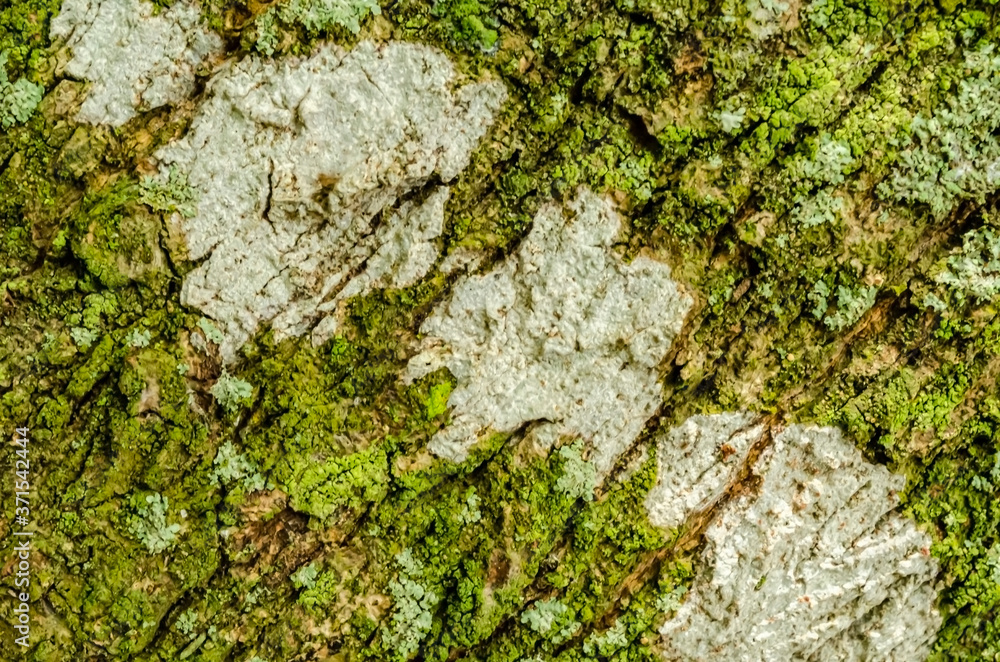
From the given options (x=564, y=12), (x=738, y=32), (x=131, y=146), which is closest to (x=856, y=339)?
(x=738, y=32)

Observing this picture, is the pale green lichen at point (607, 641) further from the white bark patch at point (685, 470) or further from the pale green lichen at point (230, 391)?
the pale green lichen at point (230, 391)

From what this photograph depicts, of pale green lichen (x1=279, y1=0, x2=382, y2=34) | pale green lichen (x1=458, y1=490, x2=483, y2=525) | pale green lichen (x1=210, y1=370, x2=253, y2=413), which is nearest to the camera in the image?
pale green lichen (x1=279, y1=0, x2=382, y2=34)

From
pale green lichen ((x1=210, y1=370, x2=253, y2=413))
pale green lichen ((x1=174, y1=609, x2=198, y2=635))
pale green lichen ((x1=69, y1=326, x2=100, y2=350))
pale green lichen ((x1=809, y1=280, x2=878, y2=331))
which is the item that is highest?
pale green lichen ((x1=69, y1=326, x2=100, y2=350))

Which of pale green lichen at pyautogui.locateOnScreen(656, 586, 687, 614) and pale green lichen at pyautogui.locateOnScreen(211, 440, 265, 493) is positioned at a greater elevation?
pale green lichen at pyautogui.locateOnScreen(211, 440, 265, 493)

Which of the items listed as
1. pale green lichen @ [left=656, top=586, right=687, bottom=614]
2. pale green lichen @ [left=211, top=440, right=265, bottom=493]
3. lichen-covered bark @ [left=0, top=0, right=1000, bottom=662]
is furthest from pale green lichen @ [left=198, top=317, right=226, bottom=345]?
pale green lichen @ [left=656, top=586, right=687, bottom=614]

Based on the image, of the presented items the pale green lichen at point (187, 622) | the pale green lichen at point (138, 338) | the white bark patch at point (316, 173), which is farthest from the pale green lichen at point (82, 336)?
the pale green lichen at point (187, 622)

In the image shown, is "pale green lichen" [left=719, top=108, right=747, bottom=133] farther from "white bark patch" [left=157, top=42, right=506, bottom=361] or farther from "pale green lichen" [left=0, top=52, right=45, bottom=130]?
"pale green lichen" [left=0, top=52, right=45, bottom=130]
